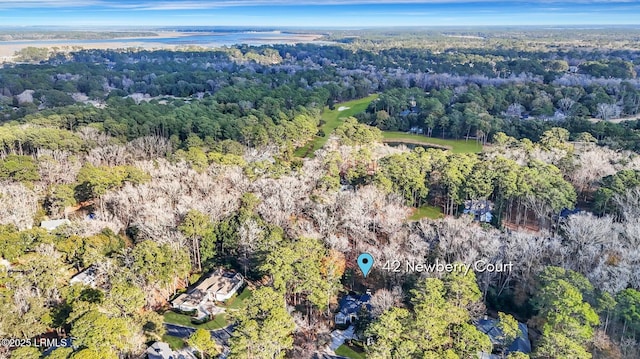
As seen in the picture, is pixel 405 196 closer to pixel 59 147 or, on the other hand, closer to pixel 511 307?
pixel 511 307

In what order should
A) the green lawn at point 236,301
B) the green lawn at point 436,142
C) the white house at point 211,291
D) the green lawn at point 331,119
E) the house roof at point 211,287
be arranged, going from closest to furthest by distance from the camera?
the white house at point 211,291 → the house roof at point 211,287 → the green lawn at point 236,301 → the green lawn at point 331,119 → the green lawn at point 436,142

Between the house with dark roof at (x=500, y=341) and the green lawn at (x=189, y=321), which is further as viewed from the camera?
the green lawn at (x=189, y=321)

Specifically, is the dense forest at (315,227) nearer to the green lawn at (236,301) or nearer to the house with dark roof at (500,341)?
the house with dark roof at (500,341)

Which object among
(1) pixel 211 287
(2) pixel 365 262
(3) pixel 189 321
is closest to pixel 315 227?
(2) pixel 365 262

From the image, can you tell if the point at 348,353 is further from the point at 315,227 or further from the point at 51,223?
the point at 51,223

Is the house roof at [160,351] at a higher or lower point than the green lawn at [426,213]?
lower

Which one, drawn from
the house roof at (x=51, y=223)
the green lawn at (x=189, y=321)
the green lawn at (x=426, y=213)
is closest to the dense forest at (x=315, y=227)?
the green lawn at (x=189, y=321)

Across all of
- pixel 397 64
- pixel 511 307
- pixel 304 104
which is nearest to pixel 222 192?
pixel 511 307
